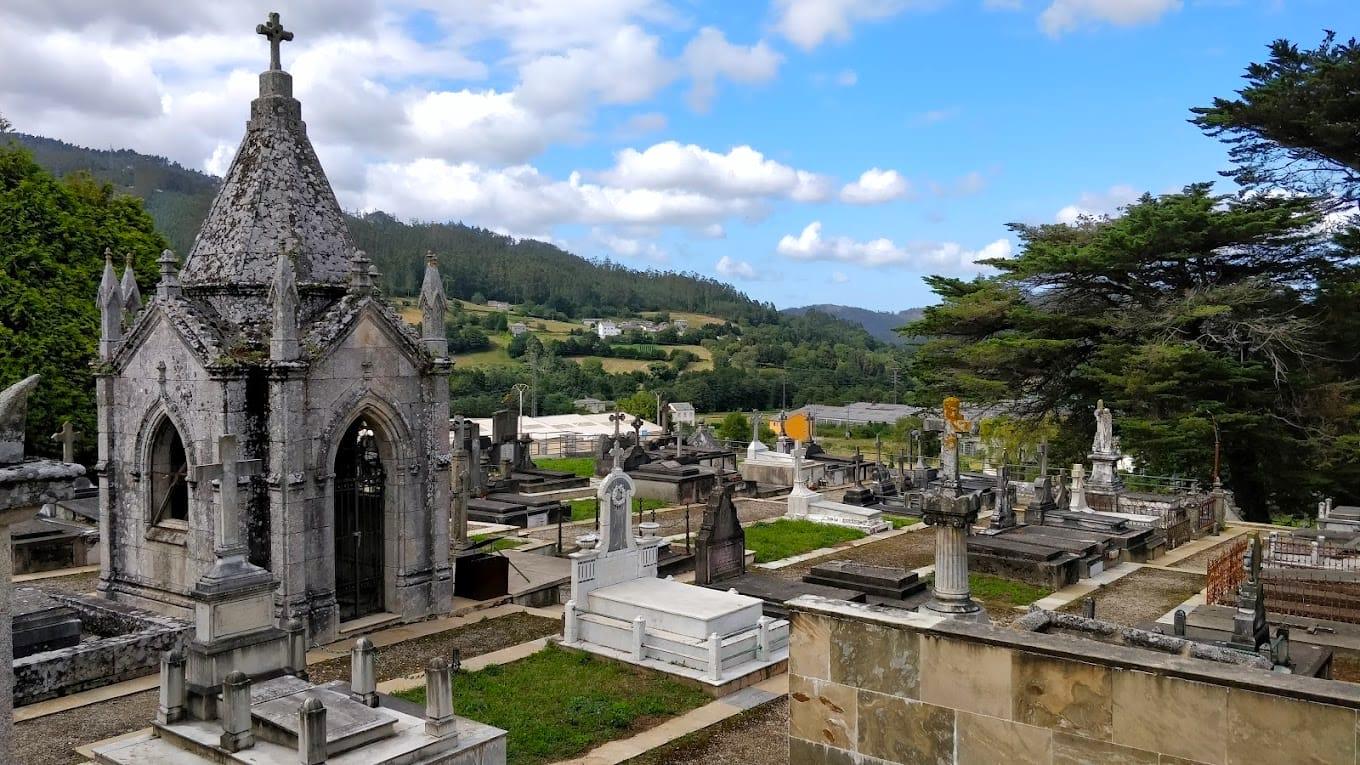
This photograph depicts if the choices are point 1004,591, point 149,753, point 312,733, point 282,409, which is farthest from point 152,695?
point 1004,591

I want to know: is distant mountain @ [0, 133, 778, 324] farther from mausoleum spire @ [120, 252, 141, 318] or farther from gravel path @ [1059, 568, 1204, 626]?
gravel path @ [1059, 568, 1204, 626]

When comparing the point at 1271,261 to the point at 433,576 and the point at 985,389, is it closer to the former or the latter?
the point at 985,389

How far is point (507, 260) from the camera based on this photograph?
144125 millimetres

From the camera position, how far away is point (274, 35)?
1279cm

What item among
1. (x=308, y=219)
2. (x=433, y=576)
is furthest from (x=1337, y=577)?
(x=308, y=219)

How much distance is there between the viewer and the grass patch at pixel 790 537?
18.5 metres

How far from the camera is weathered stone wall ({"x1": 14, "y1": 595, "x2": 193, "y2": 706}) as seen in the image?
9.89 metres

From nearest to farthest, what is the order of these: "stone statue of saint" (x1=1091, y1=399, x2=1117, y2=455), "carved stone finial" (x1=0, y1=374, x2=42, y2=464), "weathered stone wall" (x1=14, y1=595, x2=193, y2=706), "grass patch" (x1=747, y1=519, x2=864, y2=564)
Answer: "carved stone finial" (x1=0, y1=374, x2=42, y2=464)
"weathered stone wall" (x1=14, y1=595, x2=193, y2=706)
"grass patch" (x1=747, y1=519, x2=864, y2=564)
"stone statue of saint" (x1=1091, y1=399, x2=1117, y2=455)

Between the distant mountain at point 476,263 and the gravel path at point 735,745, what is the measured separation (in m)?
63.4

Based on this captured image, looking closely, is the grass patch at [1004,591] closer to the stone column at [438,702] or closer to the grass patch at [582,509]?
the stone column at [438,702]

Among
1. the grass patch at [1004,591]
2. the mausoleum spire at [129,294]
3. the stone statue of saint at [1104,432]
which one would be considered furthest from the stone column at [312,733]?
the stone statue of saint at [1104,432]

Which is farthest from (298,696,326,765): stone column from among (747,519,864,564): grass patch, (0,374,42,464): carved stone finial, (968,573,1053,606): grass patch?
(747,519,864,564): grass patch

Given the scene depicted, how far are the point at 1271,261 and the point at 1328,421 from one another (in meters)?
5.42

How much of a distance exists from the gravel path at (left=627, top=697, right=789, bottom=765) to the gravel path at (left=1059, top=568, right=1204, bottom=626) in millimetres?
6902
